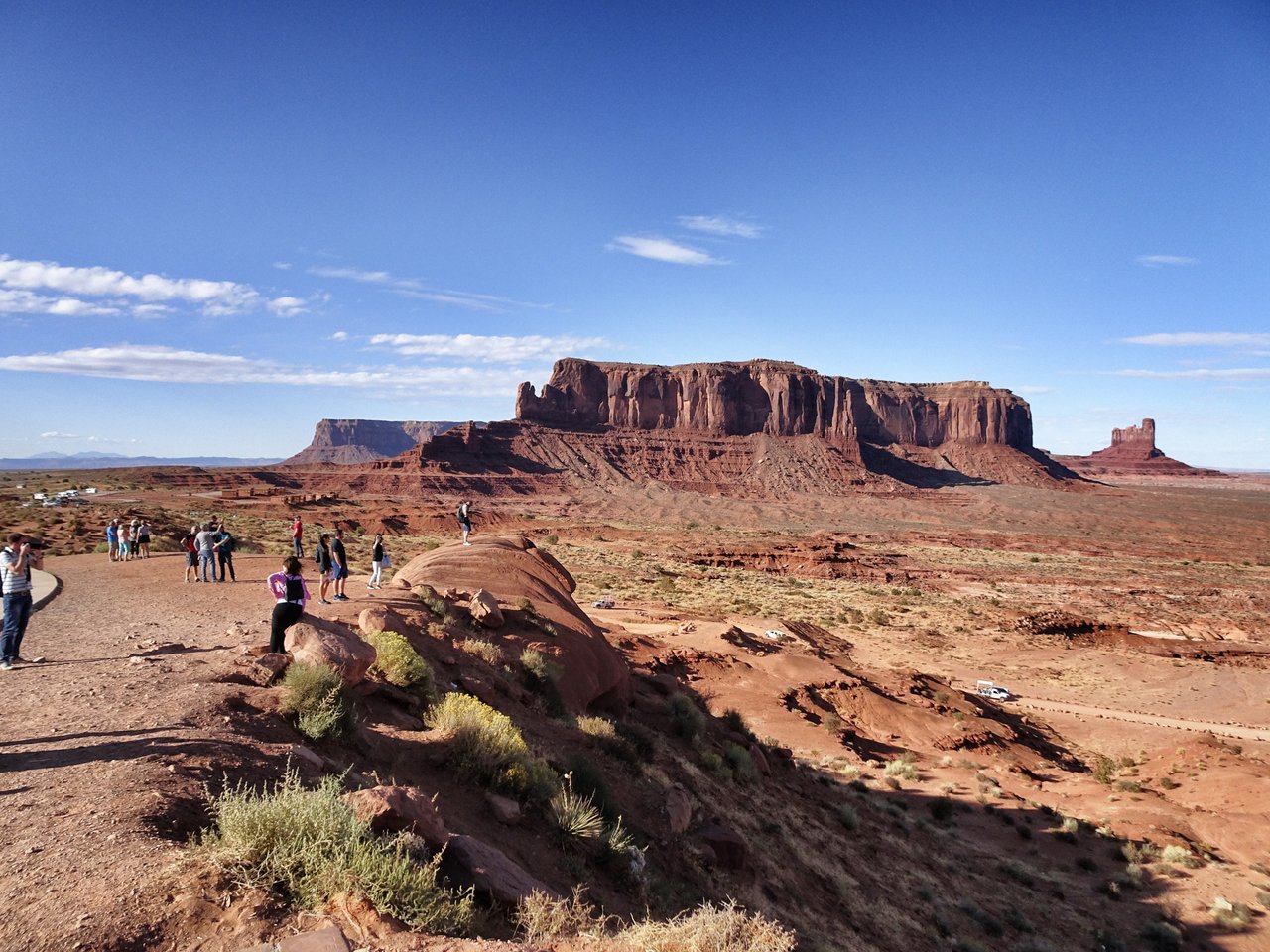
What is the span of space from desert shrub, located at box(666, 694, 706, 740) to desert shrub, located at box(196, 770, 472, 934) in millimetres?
9051

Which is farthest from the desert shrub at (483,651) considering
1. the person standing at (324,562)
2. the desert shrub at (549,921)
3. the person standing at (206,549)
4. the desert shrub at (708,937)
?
the person standing at (206,549)

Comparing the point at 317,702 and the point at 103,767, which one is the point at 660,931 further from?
the point at 103,767

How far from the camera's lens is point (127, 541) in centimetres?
2153

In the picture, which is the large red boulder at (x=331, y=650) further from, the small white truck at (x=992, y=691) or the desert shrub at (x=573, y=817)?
the small white truck at (x=992, y=691)

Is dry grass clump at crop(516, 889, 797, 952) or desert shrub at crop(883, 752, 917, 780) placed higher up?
dry grass clump at crop(516, 889, 797, 952)

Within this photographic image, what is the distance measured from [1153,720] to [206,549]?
28.3 meters

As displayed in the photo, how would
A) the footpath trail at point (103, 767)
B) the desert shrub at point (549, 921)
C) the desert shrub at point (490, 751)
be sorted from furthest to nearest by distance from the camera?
the desert shrub at point (490, 751) < the desert shrub at point (549, 921) < the footpath trail at point (103, 767)

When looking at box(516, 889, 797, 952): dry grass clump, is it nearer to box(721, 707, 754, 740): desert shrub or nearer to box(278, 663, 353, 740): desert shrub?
box(278, 663, 353, 740): desert shrub

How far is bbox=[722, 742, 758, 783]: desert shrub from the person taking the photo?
12375mm

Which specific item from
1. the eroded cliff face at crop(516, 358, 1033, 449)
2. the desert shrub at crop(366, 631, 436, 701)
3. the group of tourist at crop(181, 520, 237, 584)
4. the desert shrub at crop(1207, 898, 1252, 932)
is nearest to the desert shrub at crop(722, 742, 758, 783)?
the desert shrub at crop(366, 631, 436, 701)

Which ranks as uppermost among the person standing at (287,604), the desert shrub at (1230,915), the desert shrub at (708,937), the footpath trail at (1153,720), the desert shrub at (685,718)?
the person standing at (287,604)

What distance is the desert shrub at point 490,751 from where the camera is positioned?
23.0ft

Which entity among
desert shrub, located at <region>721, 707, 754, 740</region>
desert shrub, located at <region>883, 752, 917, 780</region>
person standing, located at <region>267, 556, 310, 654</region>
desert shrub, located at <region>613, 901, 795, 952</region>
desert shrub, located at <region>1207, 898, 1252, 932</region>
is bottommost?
desert shrub, located at <region>1207, 898, 1252, 932</region>

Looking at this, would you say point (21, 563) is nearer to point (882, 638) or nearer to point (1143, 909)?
point (1143, 909)
